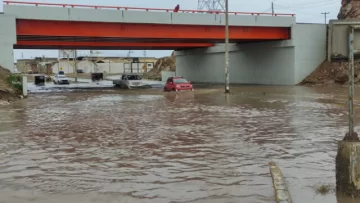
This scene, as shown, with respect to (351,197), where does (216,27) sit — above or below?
above

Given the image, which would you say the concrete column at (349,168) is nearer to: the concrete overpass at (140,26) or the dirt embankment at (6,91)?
the dirt embankment at (6,91)

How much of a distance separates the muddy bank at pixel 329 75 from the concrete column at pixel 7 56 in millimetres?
27059

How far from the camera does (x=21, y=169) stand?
8148 millimetres

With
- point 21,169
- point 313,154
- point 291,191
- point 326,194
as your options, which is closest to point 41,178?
point 21,169

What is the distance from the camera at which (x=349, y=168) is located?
5.97m

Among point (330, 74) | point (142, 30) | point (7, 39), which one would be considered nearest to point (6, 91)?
point (7, 39)

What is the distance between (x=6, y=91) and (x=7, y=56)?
7.60m

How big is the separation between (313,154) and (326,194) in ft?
9.78

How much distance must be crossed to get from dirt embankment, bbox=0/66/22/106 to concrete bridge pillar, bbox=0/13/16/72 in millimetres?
1477

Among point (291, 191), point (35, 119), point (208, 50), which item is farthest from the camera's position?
point (208, 50)

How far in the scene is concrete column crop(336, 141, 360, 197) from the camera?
19.5ft

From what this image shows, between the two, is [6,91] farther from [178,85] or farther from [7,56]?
[178,85]

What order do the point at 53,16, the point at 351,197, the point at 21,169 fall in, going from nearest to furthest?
the point at 351,197, the point at 21,169, the point at 53,16

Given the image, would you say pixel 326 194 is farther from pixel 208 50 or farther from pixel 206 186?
pixel 208 50
